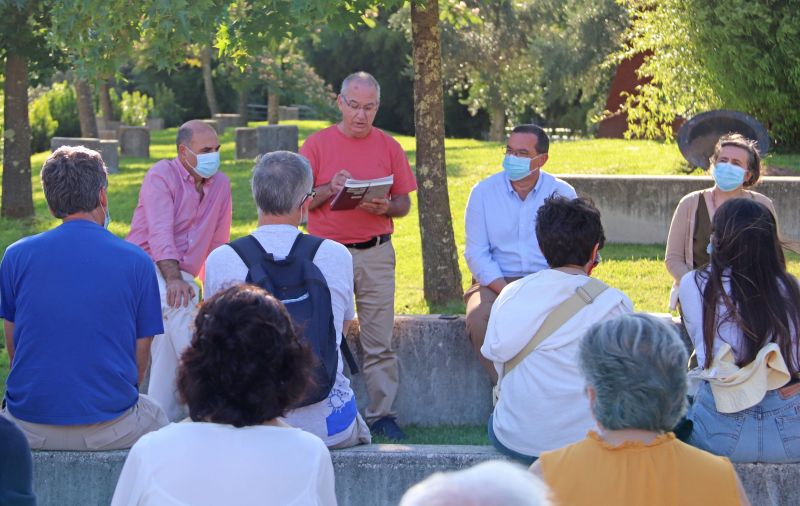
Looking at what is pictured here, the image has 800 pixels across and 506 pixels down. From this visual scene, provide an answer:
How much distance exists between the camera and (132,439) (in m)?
5.12

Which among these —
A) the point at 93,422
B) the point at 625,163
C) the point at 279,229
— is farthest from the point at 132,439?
the point at 625,163

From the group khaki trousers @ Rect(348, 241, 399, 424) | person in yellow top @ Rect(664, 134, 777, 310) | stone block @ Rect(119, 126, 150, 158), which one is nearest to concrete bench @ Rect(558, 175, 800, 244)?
person in yellow top @ Rect(664, 134, 777, 310)

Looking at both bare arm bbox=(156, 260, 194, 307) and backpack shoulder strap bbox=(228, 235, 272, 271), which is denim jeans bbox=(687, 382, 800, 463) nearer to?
backpack shoulder strap bbox=(228, 235, 272, 271)

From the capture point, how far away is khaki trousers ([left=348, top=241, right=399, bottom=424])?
6832 millimetres

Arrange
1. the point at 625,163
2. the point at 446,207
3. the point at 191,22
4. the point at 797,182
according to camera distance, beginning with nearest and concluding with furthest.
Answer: the point at 191,22, the point at 446,207, the point at 797,182, the point at 625,163

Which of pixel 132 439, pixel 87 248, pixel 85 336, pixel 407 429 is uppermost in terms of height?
pixel 87 248

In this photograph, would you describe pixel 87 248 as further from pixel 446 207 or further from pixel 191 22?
pixel 446 207

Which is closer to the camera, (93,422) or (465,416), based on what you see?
(93,422)

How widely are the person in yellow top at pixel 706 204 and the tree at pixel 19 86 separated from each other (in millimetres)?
9262

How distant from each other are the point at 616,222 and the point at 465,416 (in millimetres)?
5740

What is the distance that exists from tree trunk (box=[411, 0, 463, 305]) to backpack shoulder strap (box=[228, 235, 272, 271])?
4320 mm

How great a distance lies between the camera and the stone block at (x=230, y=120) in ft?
Result: 117

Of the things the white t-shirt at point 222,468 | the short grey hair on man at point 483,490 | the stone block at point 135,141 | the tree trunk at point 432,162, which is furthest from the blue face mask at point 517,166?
the stone block at point 135,141

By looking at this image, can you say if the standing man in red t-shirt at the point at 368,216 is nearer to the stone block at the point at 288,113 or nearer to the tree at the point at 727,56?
the tree at the point at 727,56
